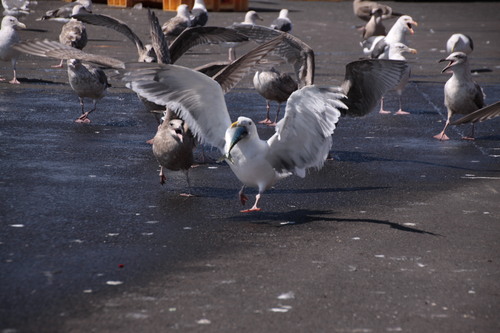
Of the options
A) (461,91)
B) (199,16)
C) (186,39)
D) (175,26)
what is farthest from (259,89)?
(199,16)

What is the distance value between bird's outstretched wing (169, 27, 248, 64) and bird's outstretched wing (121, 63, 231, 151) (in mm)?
4426

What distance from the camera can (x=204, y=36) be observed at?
41.8 ft

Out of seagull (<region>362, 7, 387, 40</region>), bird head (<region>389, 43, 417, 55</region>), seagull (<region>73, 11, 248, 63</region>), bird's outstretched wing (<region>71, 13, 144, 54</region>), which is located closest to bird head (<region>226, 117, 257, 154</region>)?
seagull (<region>73, 11, 248, 63</region>)

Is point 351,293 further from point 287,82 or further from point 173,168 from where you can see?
point 287,82

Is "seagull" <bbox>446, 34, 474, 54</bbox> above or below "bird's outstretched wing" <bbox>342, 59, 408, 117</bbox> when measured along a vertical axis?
below

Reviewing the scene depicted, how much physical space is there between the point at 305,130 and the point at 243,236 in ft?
3.93

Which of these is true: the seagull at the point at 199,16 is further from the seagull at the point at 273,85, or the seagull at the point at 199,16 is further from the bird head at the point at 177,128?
the bird head at the point at 177,128

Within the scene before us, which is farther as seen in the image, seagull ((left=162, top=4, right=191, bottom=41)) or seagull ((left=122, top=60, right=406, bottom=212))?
seagull ((left=162, top=4, right=191, bottom=41))

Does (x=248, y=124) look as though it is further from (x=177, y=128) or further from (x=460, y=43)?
(x=460, y=43)

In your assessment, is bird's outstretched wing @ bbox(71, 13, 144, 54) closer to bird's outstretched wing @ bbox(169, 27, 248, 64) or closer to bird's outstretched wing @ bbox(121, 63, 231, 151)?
bird's outstretched wing @ bbox(169, 27, 248, 64)

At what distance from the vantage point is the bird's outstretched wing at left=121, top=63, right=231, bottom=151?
7.66 m

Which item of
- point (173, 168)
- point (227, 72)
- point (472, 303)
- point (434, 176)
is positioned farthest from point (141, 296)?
point (434, 176)

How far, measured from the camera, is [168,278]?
19.4 feet

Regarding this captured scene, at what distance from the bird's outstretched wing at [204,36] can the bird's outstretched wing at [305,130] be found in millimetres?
4881
